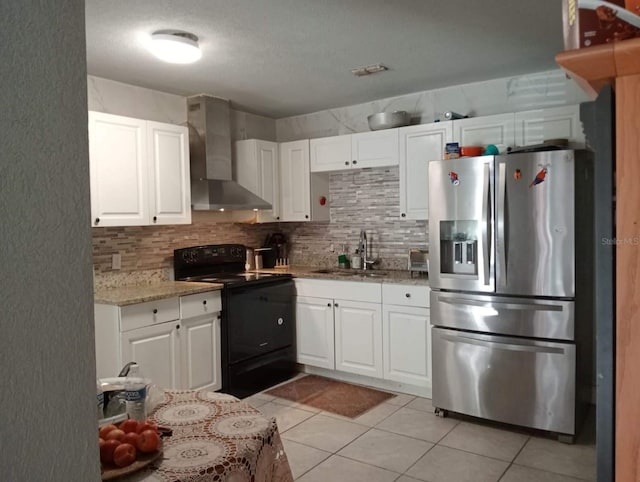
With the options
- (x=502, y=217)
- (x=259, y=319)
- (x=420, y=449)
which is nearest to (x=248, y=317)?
(x=259, y=319)

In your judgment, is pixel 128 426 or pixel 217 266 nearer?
pixel 128 426

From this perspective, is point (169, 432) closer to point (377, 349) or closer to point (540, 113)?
point (377, 349)

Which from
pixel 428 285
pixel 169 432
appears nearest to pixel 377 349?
pixel 428 285

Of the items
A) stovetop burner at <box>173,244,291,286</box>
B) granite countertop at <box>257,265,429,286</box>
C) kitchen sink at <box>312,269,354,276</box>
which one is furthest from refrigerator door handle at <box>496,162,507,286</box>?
stovetop burner at <box>173,244,291,286</box>

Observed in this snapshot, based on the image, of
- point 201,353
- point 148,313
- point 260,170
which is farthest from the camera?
point 260,170

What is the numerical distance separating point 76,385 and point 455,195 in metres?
2.98

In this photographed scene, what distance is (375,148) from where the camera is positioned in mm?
4277

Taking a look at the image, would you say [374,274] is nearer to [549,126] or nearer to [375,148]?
[375,148]

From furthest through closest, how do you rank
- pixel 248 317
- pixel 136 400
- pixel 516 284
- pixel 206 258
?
pixel 206 258 → pixel 248 317 → pixel 516 284 → pixel 136 400

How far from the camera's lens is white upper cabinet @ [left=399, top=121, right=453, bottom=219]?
12.9ft

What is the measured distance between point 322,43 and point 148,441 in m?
2.50

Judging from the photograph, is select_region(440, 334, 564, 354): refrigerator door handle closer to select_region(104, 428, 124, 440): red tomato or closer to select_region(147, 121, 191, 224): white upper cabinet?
select_region(147, 121, 191, 224): white upper cabinet

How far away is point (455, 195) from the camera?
339cm

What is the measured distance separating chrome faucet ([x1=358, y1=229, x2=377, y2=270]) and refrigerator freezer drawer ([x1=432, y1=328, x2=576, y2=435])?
1.24 m
